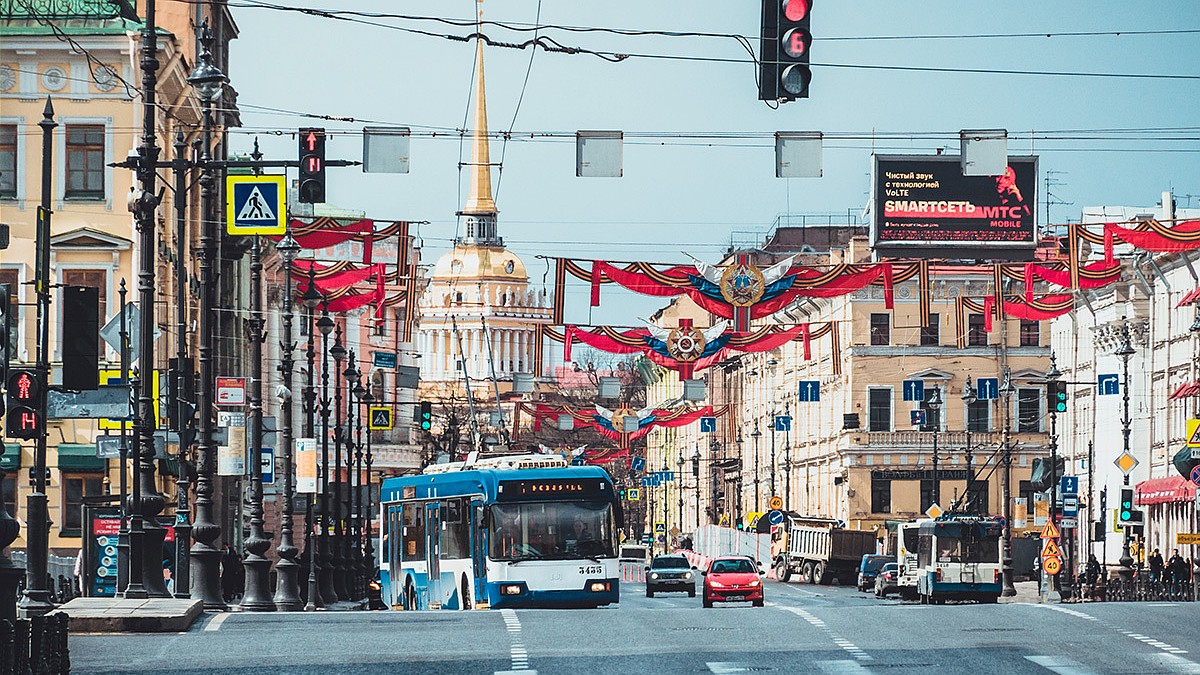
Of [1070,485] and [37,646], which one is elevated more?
[37,646]

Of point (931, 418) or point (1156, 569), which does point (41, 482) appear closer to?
point (1156, 569)

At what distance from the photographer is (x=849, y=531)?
8538cm

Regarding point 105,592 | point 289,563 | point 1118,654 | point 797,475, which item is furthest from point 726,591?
point 797,475

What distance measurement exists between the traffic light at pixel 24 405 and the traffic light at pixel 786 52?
14.6 m

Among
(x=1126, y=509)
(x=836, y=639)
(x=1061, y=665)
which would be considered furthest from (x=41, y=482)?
(x=1126, y=509)

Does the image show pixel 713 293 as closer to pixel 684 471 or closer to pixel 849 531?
pixel 849 531

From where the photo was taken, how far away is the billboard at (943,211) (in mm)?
91062

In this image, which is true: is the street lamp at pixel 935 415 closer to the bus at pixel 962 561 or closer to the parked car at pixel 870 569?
the parked car at pixel 870 569

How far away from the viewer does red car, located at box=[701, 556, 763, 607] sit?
56.1 metres

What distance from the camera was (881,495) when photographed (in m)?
102

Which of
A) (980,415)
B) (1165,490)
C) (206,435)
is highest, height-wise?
(980,415)

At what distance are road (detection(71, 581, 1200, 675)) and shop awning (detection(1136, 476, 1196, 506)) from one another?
4796cm

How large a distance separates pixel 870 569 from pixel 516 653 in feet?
190

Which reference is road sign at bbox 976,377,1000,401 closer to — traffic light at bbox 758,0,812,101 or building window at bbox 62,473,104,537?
building window at bbox 62,473,104,537
